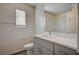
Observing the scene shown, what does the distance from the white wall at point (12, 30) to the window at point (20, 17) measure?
48 millimetres

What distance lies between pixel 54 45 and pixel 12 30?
0.72m

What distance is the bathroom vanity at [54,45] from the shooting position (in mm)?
Result: 1149

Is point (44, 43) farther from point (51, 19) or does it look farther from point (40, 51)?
point (51, 19)

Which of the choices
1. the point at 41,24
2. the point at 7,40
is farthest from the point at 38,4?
the point at 7,40

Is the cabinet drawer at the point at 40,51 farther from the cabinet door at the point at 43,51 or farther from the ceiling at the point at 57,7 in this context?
the ceiling at the point at 57,7

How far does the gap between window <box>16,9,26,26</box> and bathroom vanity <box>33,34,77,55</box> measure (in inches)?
12.7

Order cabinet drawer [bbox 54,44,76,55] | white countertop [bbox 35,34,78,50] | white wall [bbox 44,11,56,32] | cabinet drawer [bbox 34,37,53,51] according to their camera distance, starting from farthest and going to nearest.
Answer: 1. white wall [bbox 44,11,56,32]
2. cabinet drawer [bbox 34,37,53,51]
3. white countertop [bbox 35,34,78,50]
4. cabinet drawer [bbox 54,44,76,55]

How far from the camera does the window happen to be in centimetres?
151

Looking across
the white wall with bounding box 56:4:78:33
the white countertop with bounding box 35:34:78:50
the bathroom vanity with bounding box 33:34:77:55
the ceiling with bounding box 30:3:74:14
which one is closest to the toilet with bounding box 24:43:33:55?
the bathroom vanity with bounding box 33:34:77:55

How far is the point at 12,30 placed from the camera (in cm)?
150

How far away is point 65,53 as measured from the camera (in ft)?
3.94

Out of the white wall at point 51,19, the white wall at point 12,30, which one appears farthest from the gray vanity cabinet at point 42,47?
the white wall at point 51,19

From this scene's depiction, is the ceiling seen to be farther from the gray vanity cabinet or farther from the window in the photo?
the gray vanity cabinet

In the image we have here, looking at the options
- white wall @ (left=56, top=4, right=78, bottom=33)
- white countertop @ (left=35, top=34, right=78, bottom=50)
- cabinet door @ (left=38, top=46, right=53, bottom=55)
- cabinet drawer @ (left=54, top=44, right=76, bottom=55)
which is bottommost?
cabinet door @ (left=38, top=46, right=53, bottom=55)
